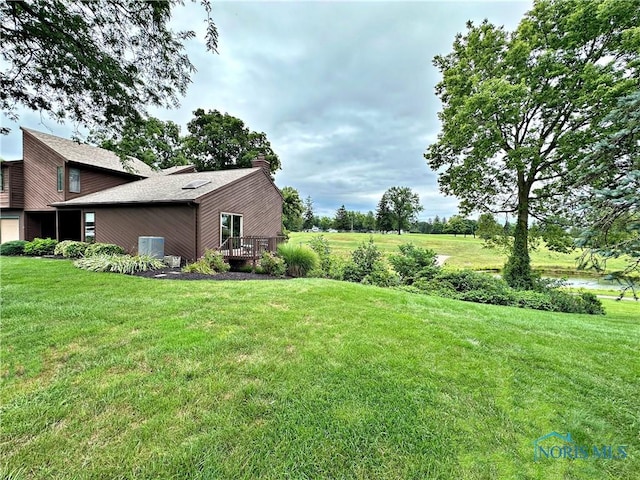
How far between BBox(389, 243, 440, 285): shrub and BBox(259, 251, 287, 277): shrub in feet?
15.0

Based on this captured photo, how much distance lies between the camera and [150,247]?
999cm

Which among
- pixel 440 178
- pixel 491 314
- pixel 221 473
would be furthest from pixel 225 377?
pixel 440 178

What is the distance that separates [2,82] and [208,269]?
6026 millimetres

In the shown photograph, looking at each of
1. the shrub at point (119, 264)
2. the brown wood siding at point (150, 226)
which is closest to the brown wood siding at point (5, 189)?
the brown wood siding at point (150, 226)

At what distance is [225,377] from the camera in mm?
2666

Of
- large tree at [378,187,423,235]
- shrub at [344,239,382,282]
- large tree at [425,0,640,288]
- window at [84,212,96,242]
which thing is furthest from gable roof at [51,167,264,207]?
large tree at [378,187,423,235]

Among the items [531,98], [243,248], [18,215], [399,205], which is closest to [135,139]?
[243,248]

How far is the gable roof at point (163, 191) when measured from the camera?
35.0ft

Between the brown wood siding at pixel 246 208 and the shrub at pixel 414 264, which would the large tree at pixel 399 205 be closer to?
the brown wood siding at pixel 246 208

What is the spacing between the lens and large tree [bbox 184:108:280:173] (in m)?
25.2

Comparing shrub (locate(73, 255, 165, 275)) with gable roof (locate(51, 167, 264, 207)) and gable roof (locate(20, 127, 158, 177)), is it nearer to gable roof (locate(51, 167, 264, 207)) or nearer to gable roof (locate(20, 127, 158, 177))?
gable roof (locate(51, 167, 264, 207))

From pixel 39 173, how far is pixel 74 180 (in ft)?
7.19

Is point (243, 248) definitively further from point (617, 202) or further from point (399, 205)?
point (399, 205)

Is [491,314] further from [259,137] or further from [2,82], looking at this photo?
[259,137]
